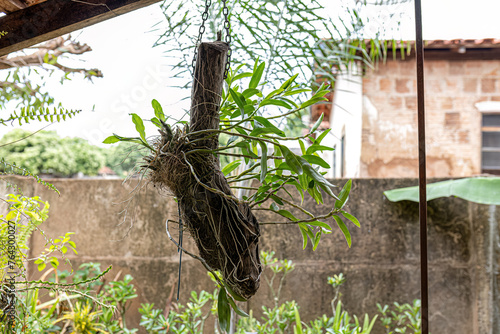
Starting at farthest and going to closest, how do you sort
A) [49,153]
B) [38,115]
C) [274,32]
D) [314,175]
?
1. [49,153]
2. [274,32]
3. [38,115]
4. [314,175]

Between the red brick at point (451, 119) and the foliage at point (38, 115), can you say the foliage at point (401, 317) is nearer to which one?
the foliage at point (38, 115)

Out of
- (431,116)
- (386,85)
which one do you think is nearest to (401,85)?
(386,85)

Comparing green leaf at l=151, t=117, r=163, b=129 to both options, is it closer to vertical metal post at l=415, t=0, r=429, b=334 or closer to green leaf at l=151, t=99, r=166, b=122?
green leaf at l=151, t=99, r=166, b=122

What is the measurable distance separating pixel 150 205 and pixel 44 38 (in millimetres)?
1375

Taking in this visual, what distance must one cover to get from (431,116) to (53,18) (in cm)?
439

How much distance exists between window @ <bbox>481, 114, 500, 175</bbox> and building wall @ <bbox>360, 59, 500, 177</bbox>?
0.17 m

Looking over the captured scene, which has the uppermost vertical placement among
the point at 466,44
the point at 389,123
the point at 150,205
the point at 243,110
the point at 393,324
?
the point at 466,44

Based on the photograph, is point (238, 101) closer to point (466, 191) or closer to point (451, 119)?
point (466, 191)

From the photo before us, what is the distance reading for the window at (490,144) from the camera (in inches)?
184

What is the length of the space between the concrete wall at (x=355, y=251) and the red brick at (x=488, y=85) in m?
3.04

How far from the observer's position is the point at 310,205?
231cm

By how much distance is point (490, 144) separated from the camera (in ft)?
15.5

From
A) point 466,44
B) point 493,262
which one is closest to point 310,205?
point 493,262

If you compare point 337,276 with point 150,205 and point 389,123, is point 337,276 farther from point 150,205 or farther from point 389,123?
point 389,123
